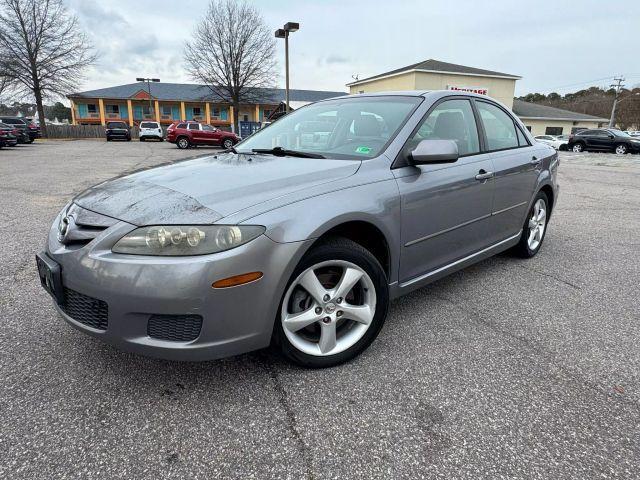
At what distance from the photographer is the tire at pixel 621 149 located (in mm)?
25761

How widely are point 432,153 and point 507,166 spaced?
1.37 m

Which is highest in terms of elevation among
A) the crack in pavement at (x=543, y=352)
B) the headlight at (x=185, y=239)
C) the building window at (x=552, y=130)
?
the building window at (x=552, y=130)

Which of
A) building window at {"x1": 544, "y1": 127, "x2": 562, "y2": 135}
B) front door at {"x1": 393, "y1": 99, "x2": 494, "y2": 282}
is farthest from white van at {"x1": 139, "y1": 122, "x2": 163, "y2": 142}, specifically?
building window at {"x1": 544, "y1": 127, "x2": 562, "y2": 135}

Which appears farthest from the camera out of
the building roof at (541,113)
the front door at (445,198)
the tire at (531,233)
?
the building roof at (541,113)

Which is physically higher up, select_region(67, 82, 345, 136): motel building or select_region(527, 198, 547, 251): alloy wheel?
select_region(67, 82, 345, 136): motel building

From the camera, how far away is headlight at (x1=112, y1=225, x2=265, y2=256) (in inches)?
73.5

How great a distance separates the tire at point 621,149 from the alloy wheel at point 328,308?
98.1 ft

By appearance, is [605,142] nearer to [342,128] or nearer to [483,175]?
[483,175]

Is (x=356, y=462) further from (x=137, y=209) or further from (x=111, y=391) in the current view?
(x=137, y=209)

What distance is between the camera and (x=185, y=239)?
1.88m

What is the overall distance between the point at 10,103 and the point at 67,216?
→ 43970 millimetres

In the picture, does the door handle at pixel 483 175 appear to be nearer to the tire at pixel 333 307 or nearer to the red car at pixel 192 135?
the tire at pixel 333 307

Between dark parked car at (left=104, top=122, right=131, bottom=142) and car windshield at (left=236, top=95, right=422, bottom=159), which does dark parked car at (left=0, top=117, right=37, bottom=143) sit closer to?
dark parked car at (left=104, top=122, right=131, bottom=142)

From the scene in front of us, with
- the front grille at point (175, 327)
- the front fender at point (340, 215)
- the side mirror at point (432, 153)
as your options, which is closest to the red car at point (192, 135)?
the side mirror at point (432, 153)
